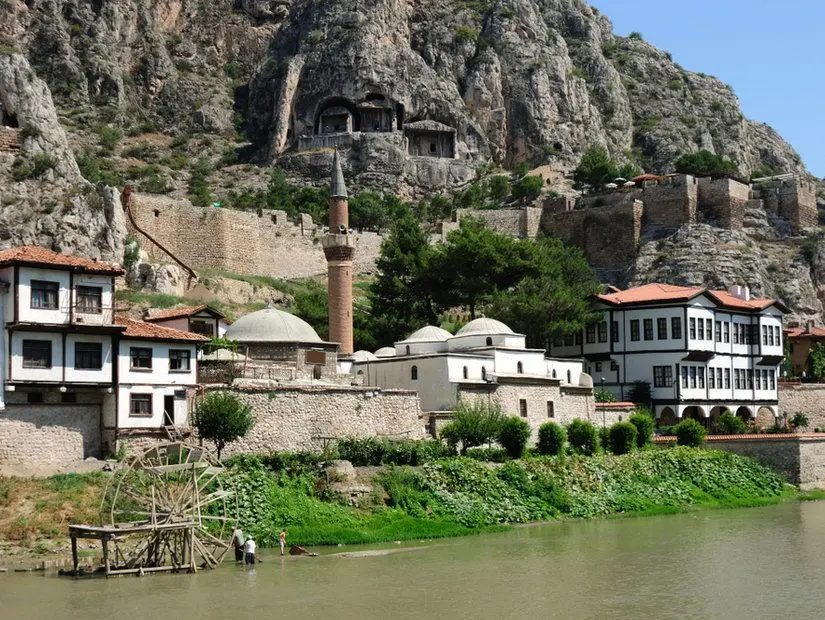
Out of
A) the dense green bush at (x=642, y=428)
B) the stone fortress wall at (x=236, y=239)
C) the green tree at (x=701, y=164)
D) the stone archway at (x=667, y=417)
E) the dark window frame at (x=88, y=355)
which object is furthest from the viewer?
the green tree at (x=701, y=164)

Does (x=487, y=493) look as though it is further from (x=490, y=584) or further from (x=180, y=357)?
(x=490, y=584)

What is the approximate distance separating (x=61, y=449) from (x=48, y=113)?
122 feet

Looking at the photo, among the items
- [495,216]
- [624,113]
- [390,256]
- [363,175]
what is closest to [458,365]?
[390,256]

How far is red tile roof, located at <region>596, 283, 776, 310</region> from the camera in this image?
65562 millimetres

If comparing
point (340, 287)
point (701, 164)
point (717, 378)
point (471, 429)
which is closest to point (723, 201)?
point (701, 164)

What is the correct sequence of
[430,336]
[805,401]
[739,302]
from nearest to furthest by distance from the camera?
[430,336], [739,302], [805,401]

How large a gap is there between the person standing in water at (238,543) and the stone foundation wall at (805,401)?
43653mm

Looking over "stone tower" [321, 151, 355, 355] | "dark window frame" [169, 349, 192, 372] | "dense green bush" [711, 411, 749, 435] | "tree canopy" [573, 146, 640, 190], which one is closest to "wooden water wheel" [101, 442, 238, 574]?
"dark window frame" [169, 349, 192, 372]

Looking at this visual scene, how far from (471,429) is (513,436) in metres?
1.72

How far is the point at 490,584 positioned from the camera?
107 ft

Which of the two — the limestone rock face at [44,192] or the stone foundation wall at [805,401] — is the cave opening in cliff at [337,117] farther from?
the stone foundation wall at [805,401]

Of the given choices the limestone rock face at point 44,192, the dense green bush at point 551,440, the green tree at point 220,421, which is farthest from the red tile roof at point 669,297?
the green tree at point 220,421

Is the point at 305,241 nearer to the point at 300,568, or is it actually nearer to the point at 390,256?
the point at 390,256

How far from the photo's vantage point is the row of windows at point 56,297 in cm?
4007
